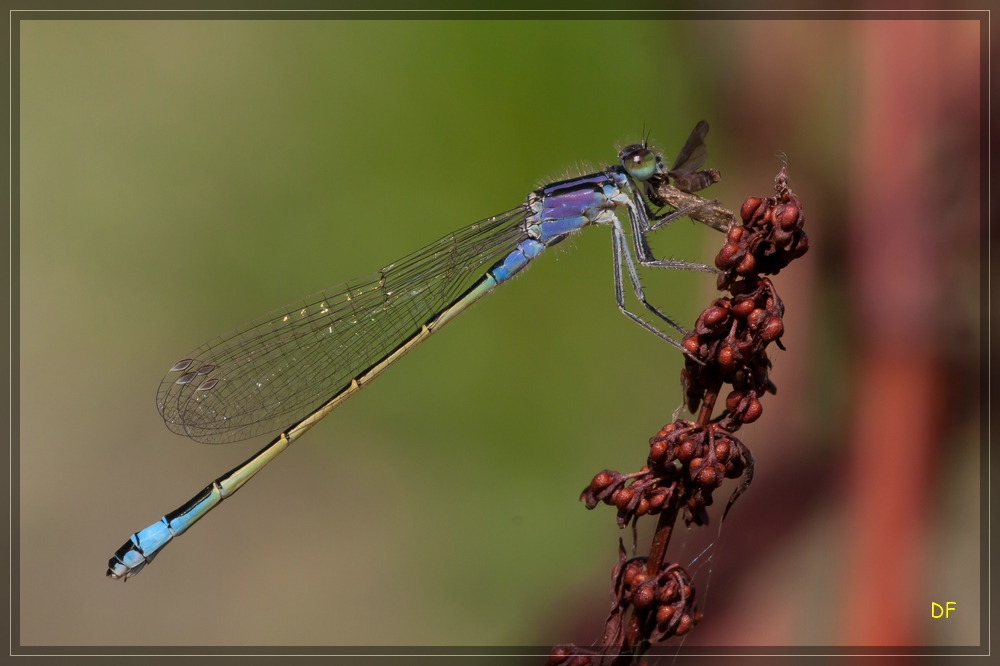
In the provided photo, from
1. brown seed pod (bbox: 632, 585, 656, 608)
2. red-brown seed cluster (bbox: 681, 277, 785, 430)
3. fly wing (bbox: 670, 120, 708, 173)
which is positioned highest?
fly wing (bbox: 670, 120, 708, 173)

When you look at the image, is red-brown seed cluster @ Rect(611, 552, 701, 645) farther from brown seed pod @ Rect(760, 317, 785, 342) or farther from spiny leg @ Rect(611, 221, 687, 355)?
spiny leg @ Rect(611, 221, 687, 355)

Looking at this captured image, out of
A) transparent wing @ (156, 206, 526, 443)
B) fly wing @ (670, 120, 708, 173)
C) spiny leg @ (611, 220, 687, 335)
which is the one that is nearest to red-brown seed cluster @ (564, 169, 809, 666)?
fly wing @ (670, 120, 708, 173)

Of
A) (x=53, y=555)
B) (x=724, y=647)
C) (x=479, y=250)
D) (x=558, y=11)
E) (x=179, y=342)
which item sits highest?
(x=558, y=11)

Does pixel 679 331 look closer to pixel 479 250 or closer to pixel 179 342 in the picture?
pixel 479 250

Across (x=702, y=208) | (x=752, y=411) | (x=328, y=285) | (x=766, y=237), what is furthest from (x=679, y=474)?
(x=328, y=285)

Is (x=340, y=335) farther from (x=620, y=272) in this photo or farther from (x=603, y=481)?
(x=603, y=481)

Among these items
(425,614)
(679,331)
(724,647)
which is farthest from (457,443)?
→ (724,647)
